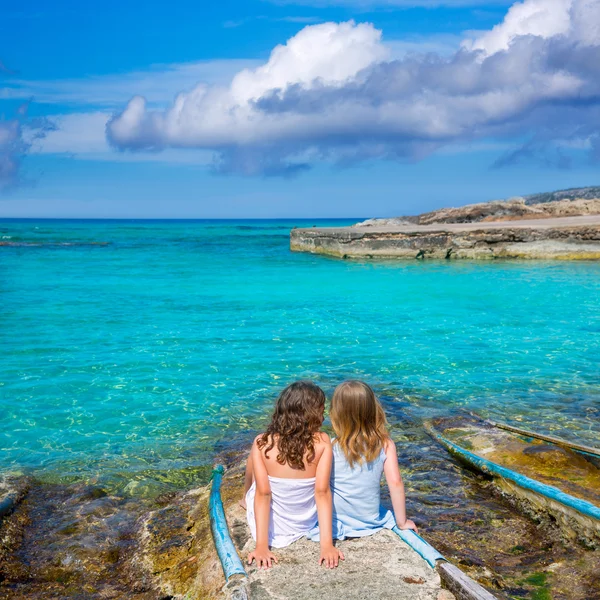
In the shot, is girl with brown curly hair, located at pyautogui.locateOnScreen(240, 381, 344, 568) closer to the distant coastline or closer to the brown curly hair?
the brown curly hair

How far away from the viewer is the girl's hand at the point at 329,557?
3785 mm

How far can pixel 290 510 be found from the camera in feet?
13.3

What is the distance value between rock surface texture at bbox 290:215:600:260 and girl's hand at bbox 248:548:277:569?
28604 millimetres

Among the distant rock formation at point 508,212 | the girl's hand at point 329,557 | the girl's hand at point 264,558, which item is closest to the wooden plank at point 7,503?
the girl's hand at point 264,558

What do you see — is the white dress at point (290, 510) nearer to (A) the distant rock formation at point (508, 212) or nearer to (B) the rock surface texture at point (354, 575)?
(B) the rock surface texture at point (354, 575)

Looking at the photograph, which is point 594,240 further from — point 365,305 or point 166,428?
point 166,428

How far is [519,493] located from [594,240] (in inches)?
1032

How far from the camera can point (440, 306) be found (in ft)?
58.5

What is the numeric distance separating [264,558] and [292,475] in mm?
546

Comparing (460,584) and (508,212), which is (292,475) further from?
(508,212)

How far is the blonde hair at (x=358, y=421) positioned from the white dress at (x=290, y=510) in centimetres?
35

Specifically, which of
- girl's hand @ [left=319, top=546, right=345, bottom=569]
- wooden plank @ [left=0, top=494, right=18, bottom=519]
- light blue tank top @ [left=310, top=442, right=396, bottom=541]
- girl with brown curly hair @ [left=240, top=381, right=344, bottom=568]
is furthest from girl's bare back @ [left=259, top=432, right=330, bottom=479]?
wooden plank @ [left=0, top=494, right=18, bottom=519]

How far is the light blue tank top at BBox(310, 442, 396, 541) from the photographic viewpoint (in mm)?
4148

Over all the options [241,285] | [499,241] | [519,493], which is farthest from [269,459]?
[499,241]
